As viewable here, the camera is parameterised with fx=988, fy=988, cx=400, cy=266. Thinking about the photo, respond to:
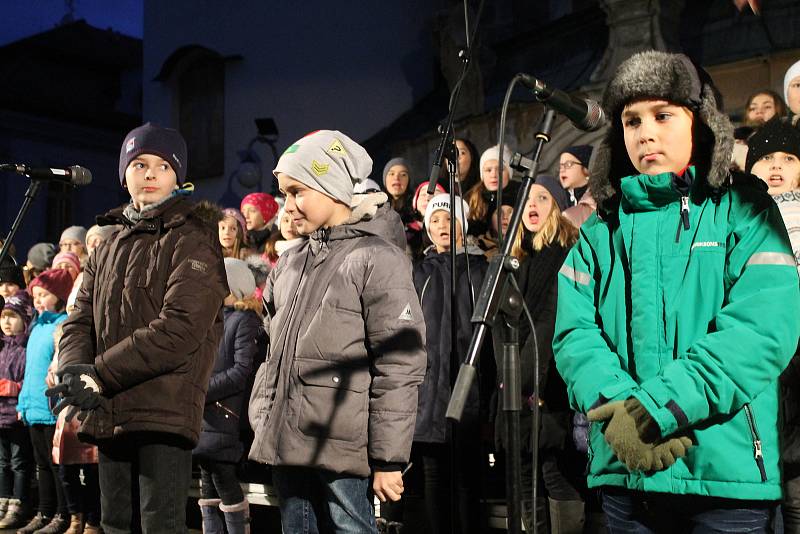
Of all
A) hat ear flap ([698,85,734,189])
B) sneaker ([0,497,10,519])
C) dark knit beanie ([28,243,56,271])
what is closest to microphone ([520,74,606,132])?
hat ear flap ([698,85,734,189])

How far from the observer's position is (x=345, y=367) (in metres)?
3.34

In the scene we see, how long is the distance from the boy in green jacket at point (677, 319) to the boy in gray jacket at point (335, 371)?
29.1 inches

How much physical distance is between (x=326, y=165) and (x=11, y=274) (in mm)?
5882

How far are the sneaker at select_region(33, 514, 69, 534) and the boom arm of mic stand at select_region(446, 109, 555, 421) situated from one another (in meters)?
5.37

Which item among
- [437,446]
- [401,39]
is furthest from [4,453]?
[401,39]

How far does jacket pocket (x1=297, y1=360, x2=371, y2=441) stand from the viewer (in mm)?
3273

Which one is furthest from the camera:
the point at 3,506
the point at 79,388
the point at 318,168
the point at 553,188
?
the point at 3,506

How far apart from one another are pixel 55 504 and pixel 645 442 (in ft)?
19.4

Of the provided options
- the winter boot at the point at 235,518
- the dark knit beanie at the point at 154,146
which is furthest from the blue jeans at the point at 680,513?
the winter boot at the point at 235,518

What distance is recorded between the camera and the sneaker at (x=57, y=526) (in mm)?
6830

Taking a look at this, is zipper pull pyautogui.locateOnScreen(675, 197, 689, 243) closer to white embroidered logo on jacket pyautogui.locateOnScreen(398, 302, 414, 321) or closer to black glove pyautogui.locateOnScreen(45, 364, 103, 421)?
white embroidered logo on jacket pyautogui.locateOnScreen(398, 302, 414, 321)

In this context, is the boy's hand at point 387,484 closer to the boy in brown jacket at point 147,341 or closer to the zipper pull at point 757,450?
the boy in brown jacket at point 147,341

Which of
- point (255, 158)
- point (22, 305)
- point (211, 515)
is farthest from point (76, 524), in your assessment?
point (255, 158)

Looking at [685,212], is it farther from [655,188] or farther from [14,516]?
[14,516]
